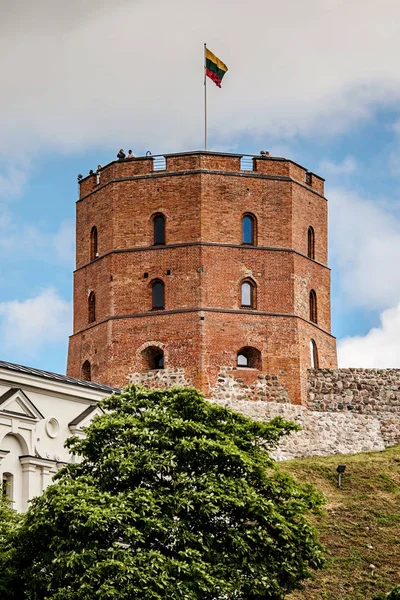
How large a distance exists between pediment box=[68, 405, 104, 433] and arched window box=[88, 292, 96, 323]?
16.5 metres

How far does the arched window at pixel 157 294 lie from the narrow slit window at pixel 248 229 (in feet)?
12.9

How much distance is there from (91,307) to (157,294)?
12.1 feet

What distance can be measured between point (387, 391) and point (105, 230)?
13.6 meters

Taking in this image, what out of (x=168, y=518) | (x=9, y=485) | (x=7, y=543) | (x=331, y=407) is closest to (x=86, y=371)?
(x=331, y=407)

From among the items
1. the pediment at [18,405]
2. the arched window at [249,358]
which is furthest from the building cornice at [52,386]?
the arched window at [249,358]

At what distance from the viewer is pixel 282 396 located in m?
60.6

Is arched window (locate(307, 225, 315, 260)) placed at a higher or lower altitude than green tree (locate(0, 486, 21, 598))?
higher

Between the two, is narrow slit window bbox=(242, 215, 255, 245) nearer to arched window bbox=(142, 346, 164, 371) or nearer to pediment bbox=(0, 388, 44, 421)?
arched window bbox=(142, 346, 164, 371)

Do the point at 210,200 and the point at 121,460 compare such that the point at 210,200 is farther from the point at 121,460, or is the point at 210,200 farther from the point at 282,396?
the point at 121,460

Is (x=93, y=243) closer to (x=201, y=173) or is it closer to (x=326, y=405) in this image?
(x=201, y=173)

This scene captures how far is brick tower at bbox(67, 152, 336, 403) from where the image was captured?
6069cm

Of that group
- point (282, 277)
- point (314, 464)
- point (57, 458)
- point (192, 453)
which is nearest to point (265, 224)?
point (282, 277)

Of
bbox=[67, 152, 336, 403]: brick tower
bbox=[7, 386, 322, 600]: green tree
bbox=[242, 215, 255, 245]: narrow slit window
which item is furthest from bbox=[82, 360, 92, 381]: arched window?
bbox=[7, 386, 322, 600]: green tree

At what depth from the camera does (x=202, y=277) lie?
201ft
